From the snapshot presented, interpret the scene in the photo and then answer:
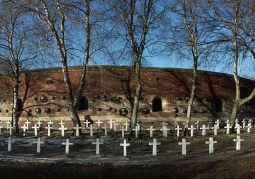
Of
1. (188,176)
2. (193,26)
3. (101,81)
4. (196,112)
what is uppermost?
(193,26)

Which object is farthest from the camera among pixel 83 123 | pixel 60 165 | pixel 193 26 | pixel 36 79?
pixel 36 79

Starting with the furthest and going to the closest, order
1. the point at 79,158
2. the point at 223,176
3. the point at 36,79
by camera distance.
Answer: the point at 36,79 < the point at 79,158 < the point at 223,176

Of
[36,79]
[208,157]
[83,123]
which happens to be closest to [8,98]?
[36,79]

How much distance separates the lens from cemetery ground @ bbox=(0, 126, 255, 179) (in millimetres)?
11531

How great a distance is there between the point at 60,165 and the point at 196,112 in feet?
60.4

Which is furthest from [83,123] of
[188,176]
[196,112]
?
[188,176]

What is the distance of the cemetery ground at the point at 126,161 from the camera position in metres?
11.5

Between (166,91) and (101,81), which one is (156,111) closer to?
(166,91)

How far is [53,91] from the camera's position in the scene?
29.2 meters

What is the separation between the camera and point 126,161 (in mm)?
13906

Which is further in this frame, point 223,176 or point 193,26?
point 193,26

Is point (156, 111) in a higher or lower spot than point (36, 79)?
lower

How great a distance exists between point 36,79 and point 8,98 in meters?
2.79

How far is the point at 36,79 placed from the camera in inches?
1176
